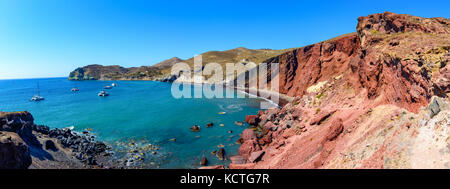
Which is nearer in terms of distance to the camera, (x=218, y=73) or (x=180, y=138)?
(x=180, y=138)

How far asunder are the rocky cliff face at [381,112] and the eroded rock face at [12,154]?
18.4m

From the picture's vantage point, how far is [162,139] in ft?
103

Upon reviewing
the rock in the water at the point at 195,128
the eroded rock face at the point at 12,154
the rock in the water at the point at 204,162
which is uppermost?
the eroded rock face at the point at 12,154

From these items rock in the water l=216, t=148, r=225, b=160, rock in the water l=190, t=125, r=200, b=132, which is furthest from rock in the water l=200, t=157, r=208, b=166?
rock in the water l=190, t=125, r=200, b=132

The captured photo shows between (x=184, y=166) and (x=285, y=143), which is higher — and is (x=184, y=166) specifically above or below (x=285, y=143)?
below

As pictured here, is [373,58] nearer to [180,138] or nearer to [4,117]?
[180,138]

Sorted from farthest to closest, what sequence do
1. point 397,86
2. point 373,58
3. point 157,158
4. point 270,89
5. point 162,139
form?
point 270,89 → point 162,139 → point 157,158 → point 373,58 → point 397,86

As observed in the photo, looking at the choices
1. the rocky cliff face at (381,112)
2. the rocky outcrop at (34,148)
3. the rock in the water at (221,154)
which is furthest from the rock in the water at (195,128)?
the rocky outcrop at (34,148)

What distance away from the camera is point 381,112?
16672mm

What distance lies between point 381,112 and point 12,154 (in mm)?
28677

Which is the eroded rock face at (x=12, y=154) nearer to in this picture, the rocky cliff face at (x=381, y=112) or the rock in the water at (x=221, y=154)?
the rock in the water at (x=221, y=154)

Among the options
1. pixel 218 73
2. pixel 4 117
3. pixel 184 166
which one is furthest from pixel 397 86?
pixel 218 73

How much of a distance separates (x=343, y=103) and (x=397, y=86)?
858cm

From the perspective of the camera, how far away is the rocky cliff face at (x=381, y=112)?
11.2 metres
